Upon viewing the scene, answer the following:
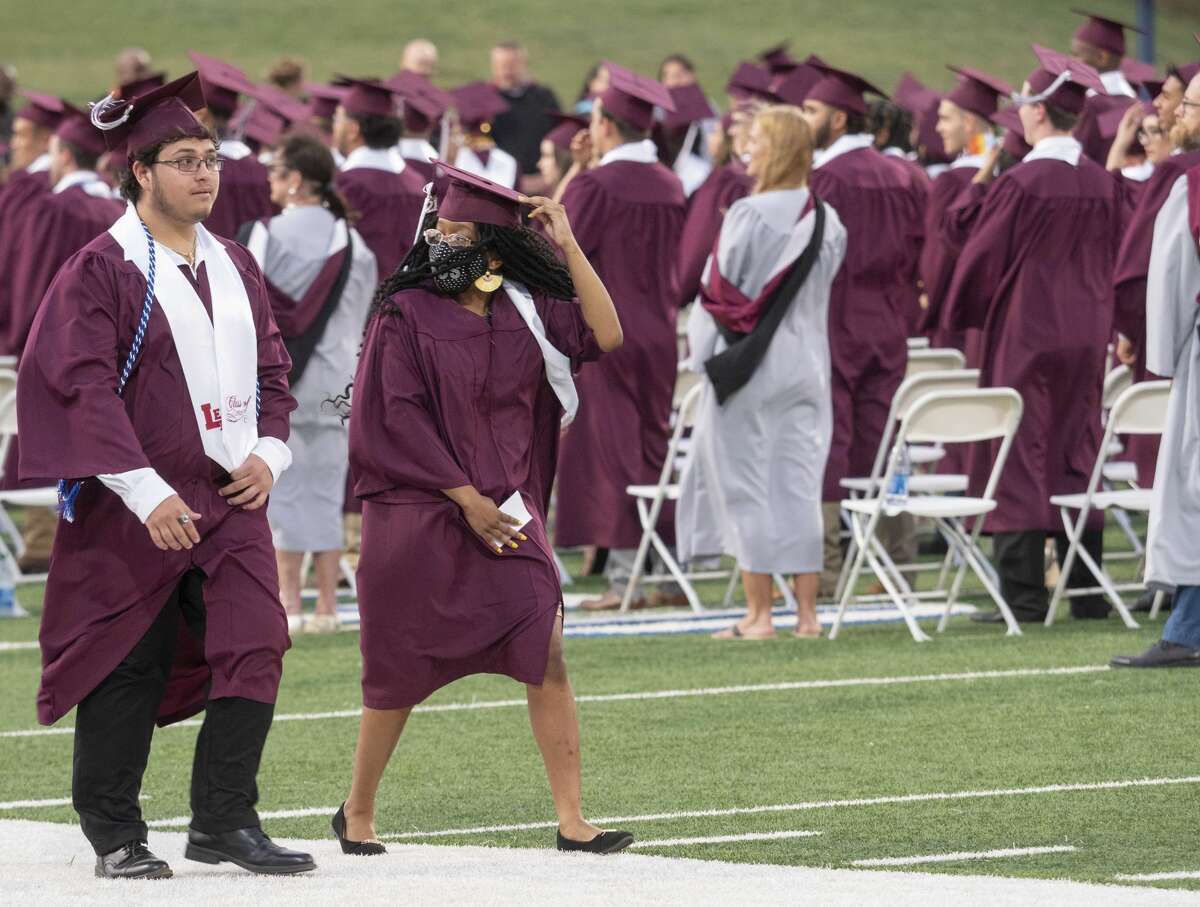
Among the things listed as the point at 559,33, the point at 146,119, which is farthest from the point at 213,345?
the point at 559,33

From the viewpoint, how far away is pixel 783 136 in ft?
33.3

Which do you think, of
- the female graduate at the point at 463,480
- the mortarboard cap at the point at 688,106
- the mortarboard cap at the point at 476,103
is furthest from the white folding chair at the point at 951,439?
the mortarboard cap at the point at 476,103

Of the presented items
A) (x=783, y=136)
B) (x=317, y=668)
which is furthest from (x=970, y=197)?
(x=317, y=668)

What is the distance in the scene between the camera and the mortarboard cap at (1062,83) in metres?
10.6

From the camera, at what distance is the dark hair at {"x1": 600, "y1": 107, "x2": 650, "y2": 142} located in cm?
1184

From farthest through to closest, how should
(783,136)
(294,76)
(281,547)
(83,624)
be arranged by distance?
1. (294,76)
2. (281,547)
3. (783,136)
4. (83,624)

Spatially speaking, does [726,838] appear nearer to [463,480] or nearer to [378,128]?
[463,480]

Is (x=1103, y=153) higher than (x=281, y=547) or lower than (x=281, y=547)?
higher

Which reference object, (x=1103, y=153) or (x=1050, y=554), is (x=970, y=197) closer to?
(x=1050, y=554)

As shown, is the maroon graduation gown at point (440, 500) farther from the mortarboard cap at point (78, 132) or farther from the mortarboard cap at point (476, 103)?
the mortarboard cap at point (476, 103)

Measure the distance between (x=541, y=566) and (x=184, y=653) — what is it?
2.85 feet

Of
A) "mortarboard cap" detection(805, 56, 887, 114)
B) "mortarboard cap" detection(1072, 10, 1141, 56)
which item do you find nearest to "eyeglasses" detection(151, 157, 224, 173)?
"mortarboard cap" detection(805, 56, 887, 114)

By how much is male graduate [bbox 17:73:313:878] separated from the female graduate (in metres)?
0.31

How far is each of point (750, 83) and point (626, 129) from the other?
458 centimetres
